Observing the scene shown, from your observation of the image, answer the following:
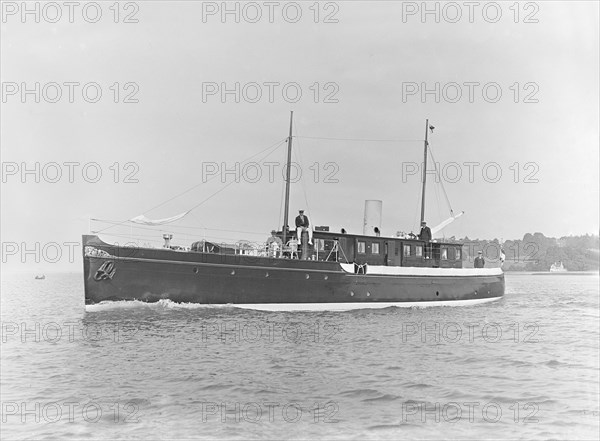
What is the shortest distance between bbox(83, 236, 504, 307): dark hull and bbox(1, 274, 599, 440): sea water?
2.36 m

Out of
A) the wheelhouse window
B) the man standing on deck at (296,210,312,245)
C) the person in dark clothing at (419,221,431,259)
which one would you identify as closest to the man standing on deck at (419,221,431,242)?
the person in dark clothing at (419,221,431,259)

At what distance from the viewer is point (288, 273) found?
28.6m

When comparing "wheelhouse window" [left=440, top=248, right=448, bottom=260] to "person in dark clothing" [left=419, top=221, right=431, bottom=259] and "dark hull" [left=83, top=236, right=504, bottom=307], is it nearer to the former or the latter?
"person in dark clothing" [left=419, top=221, right=431, bottom=259]

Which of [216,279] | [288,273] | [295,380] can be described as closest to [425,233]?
[288,273]

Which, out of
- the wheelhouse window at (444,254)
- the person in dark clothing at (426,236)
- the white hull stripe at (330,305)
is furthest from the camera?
the wheelhouse window at (444,254)

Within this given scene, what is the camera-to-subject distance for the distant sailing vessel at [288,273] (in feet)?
87.2

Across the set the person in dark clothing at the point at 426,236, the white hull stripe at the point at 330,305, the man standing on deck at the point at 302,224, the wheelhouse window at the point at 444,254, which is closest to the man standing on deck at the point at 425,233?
the person in dark clothing at the point at 426,236

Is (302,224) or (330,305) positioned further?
(302,224)

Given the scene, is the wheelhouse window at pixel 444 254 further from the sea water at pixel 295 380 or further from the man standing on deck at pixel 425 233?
the sea water at pixel 295 380

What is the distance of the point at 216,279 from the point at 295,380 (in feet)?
46.5

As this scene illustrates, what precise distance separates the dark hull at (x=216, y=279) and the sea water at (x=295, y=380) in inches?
93.0

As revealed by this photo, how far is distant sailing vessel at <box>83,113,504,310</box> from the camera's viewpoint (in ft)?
87.2

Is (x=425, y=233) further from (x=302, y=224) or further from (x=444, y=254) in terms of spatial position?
(x=302, y=224)

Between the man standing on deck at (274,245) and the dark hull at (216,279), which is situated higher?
the man standing on deck at (274,245)
